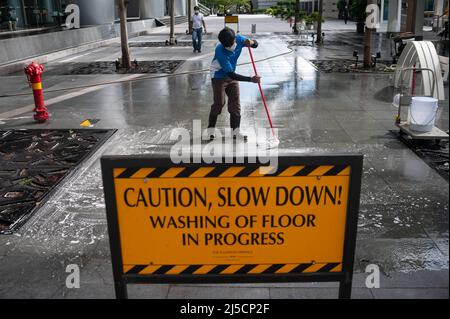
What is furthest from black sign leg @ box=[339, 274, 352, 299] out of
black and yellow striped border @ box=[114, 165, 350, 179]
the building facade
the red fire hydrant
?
the building facade

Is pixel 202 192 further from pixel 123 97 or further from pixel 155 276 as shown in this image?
pixel 123 97

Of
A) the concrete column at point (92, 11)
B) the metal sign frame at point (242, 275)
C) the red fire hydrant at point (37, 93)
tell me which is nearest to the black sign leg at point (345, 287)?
the metal sign frame at point (242, 275)

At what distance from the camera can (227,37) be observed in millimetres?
6805

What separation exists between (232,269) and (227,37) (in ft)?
14.8

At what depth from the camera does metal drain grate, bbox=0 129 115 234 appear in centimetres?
534

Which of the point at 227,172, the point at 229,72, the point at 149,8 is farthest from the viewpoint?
the point at 149,8

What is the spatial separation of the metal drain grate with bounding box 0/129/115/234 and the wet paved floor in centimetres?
19

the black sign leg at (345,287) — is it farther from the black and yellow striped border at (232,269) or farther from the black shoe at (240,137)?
the black shoe at (240,137)

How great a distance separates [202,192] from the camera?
9.46ft

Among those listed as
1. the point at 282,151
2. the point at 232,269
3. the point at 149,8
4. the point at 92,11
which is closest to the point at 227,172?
the point at 232,269

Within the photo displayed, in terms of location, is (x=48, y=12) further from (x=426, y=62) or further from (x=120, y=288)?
(x=120, y=288)

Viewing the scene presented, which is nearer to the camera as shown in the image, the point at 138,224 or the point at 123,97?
the point at 138,224
